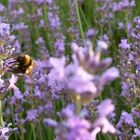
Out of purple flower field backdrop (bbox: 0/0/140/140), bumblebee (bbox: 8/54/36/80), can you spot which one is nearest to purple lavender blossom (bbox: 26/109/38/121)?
purple flower field backdrop (bbox: 0/0/140/140)

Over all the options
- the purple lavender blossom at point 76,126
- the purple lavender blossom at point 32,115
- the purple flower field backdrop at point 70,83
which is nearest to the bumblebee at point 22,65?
the purple flower field backdrop at point 70,83

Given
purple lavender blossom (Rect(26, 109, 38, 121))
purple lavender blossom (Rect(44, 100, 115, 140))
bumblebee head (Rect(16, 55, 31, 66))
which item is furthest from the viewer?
purple lavender blossom (Rect(26, 109, 38, 121))

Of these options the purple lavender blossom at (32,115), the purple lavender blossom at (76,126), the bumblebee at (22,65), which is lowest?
the purple lavender blossom at (32,115)

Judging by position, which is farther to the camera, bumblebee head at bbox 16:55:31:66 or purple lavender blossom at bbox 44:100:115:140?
bumblebee head at bbox 16:55:31:66

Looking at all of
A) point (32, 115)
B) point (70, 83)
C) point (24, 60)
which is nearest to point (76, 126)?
point (70, 83)

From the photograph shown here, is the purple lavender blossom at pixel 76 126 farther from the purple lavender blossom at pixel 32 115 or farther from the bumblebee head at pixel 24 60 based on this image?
the purple lavender blossom at pixel 32 115

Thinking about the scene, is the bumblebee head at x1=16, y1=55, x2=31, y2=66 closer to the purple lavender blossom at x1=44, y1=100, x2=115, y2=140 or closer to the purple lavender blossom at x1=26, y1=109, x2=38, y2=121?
the purple lavender blossom at x1=26, y1=109, x2=38, y2=121

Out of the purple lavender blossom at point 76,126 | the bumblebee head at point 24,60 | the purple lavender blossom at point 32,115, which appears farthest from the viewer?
the purple lavender blossom at point 32,115

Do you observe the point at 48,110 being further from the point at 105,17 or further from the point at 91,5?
the point at 91,5

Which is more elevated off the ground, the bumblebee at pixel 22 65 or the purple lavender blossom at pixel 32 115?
the bumblebee at pixel 22 65

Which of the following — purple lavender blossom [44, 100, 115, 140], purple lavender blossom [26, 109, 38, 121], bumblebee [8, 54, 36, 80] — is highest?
bumblebee [8, 54, 36, 80]
